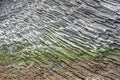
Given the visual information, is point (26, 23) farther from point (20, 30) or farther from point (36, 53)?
point (36, 53)

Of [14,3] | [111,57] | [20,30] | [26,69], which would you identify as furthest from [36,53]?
[14,3]

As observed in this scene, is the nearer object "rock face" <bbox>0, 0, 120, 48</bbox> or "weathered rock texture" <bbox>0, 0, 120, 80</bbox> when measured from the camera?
"weathered rock texture" <bbox>0, 0, 120, 80</bbox>

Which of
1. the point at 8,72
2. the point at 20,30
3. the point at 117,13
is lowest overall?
the point at 8,72

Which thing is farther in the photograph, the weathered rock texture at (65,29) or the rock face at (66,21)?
the rock face at (66,21)

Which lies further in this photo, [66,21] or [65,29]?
[66,21]

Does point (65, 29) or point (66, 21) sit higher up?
point (66, 21)
